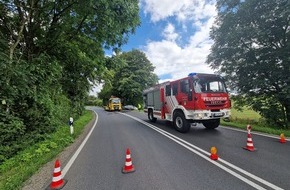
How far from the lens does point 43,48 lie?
9289 millimetres

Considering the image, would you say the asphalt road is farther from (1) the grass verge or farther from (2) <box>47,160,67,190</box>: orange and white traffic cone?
(1) the grass verge

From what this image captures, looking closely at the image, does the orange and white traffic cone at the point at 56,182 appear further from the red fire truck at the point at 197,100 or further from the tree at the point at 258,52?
the tree at the point at 258,52

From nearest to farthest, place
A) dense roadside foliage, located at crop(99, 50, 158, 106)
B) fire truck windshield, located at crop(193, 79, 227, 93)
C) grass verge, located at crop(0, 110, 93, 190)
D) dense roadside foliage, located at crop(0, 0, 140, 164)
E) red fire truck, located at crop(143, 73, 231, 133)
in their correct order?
1. grass verge, located at crop(0, 110, 93, 190)
2. dense roadside foliage, located at crop(0, 0, 140, 164)
3. red fire truck, located at crop(143, 73, 231, 133)
4. fire truck windshield, located at crop(193, 79, 227, 93)
5. dense roadside foliage, located at crop(99, 50, 158, 106)

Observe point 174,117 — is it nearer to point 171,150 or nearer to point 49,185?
point 171,150

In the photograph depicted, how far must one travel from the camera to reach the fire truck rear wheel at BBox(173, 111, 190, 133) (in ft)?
30.0

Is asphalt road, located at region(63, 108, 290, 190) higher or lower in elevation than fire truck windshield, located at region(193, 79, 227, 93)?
lower

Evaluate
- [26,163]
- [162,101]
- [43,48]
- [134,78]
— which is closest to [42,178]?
[26,163]

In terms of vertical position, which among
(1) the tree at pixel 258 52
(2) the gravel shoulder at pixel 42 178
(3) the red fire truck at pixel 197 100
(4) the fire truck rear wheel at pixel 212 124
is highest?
(1) the tree at pixel 258 52

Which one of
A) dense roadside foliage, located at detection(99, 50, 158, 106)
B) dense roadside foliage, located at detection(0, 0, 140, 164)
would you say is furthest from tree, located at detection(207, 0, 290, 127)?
dense roadside foliage, located at detection(99, 50, 158, 106)

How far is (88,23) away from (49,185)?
7831 mm

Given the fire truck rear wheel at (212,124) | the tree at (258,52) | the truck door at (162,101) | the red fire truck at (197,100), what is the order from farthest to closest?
the truck door at (162,101) → the fire truck rear wheel at (212,124) → the tree at (258,52) → the red fire truck at (197,100)

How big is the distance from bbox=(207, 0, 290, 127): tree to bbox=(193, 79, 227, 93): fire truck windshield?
2975mm

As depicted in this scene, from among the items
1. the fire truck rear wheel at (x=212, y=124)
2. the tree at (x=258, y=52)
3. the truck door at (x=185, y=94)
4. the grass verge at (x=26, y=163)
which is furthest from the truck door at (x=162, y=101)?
the grass verge at (x=26, y=163)

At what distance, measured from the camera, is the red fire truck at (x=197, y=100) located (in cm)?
849
